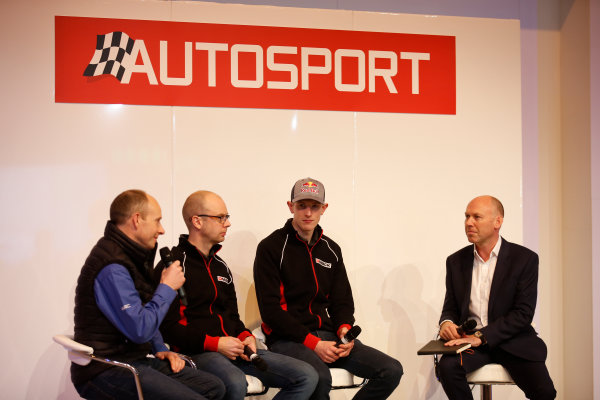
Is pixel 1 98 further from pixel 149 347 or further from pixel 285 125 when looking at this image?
pixel 149 347

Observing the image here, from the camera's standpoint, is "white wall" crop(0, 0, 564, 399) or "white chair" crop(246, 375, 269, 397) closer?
"white chair" crop(246, 375, 269, 397)

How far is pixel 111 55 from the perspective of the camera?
441 cm

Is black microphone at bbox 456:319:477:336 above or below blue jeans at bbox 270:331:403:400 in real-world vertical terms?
above

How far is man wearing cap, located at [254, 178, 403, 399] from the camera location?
363 centimetres

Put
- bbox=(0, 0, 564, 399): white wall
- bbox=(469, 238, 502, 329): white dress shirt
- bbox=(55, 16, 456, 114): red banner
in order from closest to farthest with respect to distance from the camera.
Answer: bbox=(469, 238, 502, 329): white dress shirt < bbox=(0, 0, 564, 399): white wall < bbox=(55, 16, 456, 114): red banner

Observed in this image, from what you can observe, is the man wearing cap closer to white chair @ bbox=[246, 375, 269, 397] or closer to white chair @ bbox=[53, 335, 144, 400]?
white chair @ bbox=[246, 375, 269, 397]

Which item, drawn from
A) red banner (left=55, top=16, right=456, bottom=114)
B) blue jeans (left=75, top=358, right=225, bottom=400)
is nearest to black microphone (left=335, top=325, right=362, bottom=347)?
blue jeans (left=75, top=358, right=225, bottom=400)

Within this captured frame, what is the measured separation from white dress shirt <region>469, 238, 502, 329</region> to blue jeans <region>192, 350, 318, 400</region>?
44.5 inches

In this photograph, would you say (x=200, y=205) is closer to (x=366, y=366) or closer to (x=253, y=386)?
(x=253, y=386)

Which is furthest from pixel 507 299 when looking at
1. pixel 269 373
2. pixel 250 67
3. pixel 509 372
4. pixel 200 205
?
pixel 250 67

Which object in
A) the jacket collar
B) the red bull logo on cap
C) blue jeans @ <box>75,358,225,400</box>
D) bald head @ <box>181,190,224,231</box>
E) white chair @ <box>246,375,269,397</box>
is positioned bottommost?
white chair @ <box>246,375,269,397</box>

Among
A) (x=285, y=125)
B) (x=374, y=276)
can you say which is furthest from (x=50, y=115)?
(x=374, y=276)

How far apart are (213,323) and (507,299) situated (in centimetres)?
176

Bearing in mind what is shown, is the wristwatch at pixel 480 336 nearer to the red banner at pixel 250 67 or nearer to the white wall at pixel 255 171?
the white wall at pixel 255 171
